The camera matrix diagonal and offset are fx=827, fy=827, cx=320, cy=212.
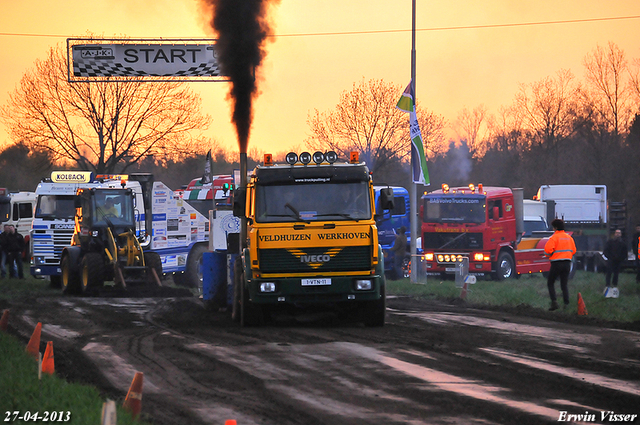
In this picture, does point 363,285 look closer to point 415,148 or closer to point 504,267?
point 415,148

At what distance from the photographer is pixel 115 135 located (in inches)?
1831

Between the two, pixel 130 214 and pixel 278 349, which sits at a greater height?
pixel 130 214

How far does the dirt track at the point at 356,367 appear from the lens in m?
7.61

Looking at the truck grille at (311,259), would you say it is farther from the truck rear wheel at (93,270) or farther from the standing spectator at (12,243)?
the standing spectator at (12,243)

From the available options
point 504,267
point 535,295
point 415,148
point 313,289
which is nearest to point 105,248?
point 415,148

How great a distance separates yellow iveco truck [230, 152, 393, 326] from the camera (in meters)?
13.3

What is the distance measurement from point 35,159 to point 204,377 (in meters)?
46.0

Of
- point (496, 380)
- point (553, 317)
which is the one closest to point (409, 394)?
point (496, 380)

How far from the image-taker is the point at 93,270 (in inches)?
851

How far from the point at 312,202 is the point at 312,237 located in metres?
0.65

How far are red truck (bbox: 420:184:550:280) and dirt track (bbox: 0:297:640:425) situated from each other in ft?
36.0

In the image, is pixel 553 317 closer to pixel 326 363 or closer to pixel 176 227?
pixel 326 363

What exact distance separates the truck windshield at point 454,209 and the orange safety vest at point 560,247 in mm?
10168

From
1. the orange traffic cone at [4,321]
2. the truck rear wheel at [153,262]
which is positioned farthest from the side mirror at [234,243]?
the truck rear wheel at [153,262]
